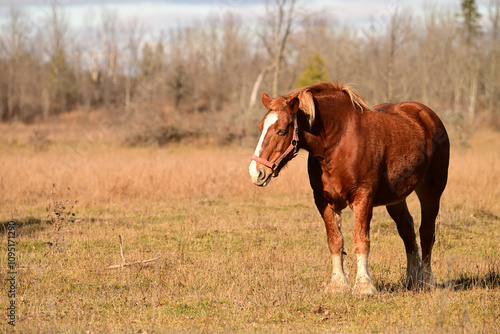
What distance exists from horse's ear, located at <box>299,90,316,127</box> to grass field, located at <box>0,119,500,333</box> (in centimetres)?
178

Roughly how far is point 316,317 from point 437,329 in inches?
43.3

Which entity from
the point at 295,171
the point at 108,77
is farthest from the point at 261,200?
the point at 108,77

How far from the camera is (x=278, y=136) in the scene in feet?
16.9

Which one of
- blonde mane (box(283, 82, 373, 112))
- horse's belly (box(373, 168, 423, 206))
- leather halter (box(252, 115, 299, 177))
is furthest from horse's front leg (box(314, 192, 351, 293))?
blonde mane (box(283, 82, 373, 112))

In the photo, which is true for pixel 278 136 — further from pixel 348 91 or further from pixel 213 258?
pixel 213 258

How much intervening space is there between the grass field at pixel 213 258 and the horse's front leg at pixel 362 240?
13 cm

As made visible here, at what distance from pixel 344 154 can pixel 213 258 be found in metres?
2.46

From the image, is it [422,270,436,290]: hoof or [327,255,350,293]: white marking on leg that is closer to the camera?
[327,255,350,293]: white marking on leg

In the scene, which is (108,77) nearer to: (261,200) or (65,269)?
(261,200)

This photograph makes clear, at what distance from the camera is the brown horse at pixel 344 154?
5180 millimetres

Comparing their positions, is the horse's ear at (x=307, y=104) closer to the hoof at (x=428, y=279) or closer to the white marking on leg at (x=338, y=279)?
the white marking on leg at (x=338, y=279)

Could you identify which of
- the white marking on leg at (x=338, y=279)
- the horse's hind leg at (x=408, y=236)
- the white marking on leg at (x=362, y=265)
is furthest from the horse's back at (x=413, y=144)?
the white marking on leg at (x=338, y=279)

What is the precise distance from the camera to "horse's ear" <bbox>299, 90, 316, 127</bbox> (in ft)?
17.1

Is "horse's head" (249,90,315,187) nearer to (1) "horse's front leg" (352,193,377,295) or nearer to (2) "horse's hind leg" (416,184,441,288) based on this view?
(1) "horse's front leg" (352,193,377,295)
